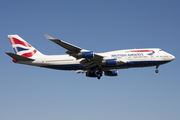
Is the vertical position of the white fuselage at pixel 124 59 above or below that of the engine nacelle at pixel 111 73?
above

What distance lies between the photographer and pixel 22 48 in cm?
5500

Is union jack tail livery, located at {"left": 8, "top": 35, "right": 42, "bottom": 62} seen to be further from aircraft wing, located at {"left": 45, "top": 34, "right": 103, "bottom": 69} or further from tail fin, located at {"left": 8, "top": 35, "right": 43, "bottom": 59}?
aircraft wing, located at {"left": 45, "top": 34, "right": 103, "bottom": 69}

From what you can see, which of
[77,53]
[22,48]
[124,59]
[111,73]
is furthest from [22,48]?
[124,59]

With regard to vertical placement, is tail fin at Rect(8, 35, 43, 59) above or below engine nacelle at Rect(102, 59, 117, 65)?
above

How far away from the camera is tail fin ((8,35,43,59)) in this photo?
54312mm

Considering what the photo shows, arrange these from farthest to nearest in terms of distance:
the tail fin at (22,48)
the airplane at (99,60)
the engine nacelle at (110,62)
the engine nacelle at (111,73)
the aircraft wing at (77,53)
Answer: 1. the engine nacelle at (111,73)
2. the tail fin at (22,48)
3. the airplane at (99,60)
4. the engine nacelle at (110,62)
5. the aircraft wing at (77,53)

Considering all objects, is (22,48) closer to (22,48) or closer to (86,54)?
(22,48)

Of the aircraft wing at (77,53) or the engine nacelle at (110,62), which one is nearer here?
the aircraft wing at (77,53)

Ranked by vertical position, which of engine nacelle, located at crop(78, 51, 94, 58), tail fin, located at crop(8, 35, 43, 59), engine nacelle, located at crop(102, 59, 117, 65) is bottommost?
engine nacelle, located at crop(102, 59, 117, 65)

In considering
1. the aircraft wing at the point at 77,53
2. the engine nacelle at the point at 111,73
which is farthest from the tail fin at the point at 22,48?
the engine nacelle at the point at 111,73

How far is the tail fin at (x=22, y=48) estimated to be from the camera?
54.3 meters

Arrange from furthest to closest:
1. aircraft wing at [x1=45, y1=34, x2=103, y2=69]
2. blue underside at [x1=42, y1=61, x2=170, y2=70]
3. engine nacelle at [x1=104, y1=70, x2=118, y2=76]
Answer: engine nacelle at [x1=104, y1=70, x2=118, y2=76] → blue underside at [x1=42, y1=61, x2=170, y2=70] → aircraft wing at [x1=45, y1=34, x2=103, y2=69]

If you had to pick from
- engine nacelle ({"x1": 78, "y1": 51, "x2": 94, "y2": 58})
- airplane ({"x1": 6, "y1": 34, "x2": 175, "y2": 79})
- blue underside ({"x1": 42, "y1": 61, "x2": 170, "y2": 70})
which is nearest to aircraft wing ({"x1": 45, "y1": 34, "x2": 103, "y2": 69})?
airplane ({"x1": 6, "y1": 34, "x2": 175, "y2": 79})

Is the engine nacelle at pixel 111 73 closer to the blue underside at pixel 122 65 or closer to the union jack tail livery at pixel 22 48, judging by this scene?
the blue underside at pixel 122 65
